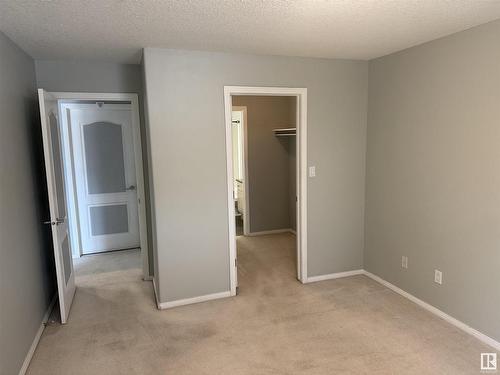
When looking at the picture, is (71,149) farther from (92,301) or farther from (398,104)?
(398,104)

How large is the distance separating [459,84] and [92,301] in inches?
147

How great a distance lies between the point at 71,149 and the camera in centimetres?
450

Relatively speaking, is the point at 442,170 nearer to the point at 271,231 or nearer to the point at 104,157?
the point at 271,231

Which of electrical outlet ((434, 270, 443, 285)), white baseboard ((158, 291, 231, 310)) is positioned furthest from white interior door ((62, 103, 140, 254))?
electrical outlet ((434, 270, 443, 285))

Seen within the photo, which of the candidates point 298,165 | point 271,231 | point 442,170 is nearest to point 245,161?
point 271,231

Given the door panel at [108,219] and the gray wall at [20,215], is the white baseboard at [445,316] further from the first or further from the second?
the door panel at [108,219]

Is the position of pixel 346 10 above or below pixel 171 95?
above

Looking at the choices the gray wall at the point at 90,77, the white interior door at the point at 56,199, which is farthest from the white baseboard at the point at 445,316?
the white interior door at the point at 56,199

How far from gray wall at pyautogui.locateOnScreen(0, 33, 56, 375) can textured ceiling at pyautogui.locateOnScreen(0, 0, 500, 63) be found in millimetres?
351

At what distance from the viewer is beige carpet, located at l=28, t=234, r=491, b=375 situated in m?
2.36

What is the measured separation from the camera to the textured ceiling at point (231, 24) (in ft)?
6.56

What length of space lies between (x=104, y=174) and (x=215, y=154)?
7.43 ft

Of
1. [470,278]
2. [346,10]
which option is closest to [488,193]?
[470,278]

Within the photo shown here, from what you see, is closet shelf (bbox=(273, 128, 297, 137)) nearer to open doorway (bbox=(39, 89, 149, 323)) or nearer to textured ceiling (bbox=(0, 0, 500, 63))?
textured ceiling (bbox=(0, 0, 500, 63))
